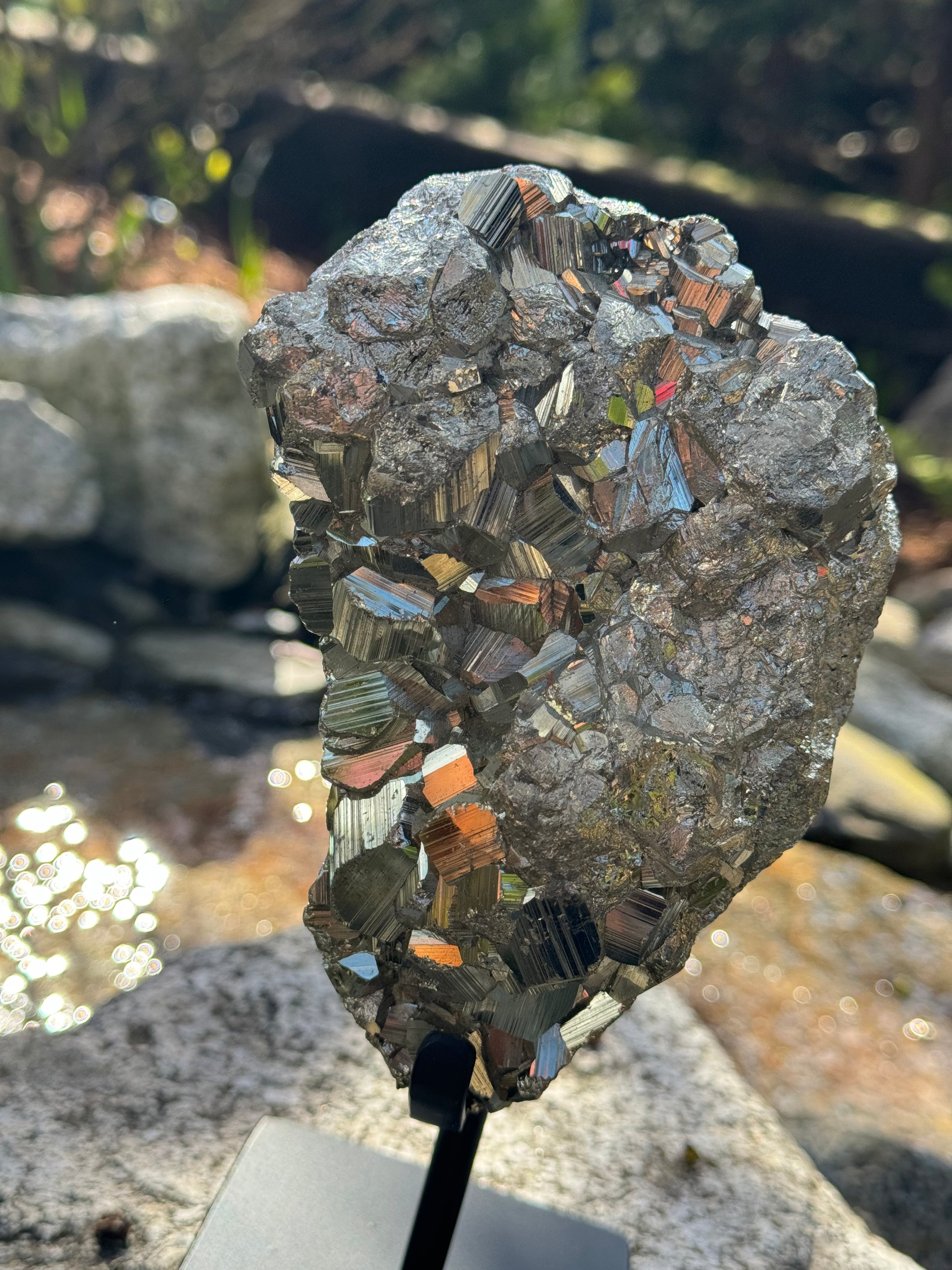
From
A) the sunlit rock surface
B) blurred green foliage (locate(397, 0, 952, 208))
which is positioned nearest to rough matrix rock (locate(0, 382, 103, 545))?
the sunlit rock surface

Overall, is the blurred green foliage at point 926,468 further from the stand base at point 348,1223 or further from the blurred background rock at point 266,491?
the stand base at point 348,1223

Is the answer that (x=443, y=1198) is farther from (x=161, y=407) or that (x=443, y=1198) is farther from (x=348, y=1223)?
(x=161, y=407)

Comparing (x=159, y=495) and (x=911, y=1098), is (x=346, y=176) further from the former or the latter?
(x=911, y=1098)

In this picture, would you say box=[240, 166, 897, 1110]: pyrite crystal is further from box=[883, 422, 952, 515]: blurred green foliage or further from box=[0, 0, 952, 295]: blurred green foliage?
box=[0, 0, 952, 295]: blurred green foliage

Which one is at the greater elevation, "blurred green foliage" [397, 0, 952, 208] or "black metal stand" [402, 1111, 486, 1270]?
"blurred green foliage" [397, 0, 952, 208]

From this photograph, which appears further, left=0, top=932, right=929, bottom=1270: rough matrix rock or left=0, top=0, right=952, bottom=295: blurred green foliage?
left=0, top=0, right=952, bottom=295: blurred green foliage

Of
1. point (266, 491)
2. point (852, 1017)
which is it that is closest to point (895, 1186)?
point (852, 1017)
